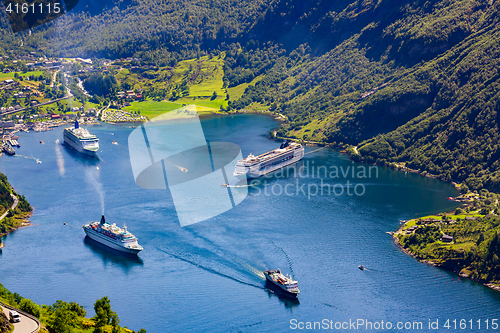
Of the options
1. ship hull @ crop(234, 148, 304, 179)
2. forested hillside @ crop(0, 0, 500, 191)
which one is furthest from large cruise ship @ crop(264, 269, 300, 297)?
forested hillside @ crop(0, 0, 500, 191)

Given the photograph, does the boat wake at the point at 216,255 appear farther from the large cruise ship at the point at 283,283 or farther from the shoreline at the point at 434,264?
the shoreline at the point at 434,264

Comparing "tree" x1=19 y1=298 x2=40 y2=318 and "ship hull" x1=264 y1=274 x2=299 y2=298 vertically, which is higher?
"tree" x1=19 y1=298 x2=40 y2=318

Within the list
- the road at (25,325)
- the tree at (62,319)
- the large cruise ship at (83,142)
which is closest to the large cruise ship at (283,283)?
the tree at (62,319)

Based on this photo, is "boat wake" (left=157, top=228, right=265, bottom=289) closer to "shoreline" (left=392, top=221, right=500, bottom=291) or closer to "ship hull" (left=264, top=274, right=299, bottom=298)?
"ship hull" (left=264, top=274, right=299, bottom=298)

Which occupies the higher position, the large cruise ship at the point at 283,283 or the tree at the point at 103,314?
the tree at the point at 103,314

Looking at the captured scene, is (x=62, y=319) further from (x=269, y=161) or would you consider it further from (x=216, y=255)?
(x=269, y=161)
